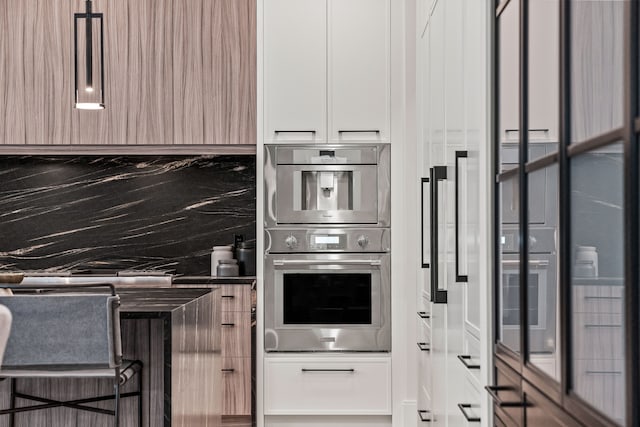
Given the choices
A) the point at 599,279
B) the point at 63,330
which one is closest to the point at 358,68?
the point at 63,330

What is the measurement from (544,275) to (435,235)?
1479 mm

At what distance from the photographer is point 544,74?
1.77m

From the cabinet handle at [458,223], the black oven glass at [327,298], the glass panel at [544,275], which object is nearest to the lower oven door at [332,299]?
the black oven glass at [327,298]

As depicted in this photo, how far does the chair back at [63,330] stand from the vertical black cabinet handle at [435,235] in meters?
1.21

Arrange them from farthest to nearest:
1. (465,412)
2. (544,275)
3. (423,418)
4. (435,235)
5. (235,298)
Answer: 1. (235,298)
2. (423,418)
3. (435,235)
4. (465,412)
5. (544,275)

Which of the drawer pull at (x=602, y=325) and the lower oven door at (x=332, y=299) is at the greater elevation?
the drawer pull at (x=602, y=325)

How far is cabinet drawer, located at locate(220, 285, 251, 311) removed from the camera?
4.59 meters

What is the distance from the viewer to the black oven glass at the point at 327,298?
4621mm

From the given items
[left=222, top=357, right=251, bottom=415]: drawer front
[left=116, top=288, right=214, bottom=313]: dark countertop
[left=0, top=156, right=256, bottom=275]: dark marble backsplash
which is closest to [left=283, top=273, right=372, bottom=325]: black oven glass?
[left=222, top=357, right=251, bottom=415]: drawer front

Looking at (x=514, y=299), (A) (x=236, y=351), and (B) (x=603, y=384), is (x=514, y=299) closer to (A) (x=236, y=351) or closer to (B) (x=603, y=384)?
(B) (x=603, y=384)

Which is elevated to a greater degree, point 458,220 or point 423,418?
point 458,220

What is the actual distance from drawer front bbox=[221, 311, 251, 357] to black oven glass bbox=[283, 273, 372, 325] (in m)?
0.23

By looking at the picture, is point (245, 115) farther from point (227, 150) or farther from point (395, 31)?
point (395, 31)

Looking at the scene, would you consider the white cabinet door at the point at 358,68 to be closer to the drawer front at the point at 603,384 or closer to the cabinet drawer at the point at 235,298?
the cabinet drawer at the point at 235,298
